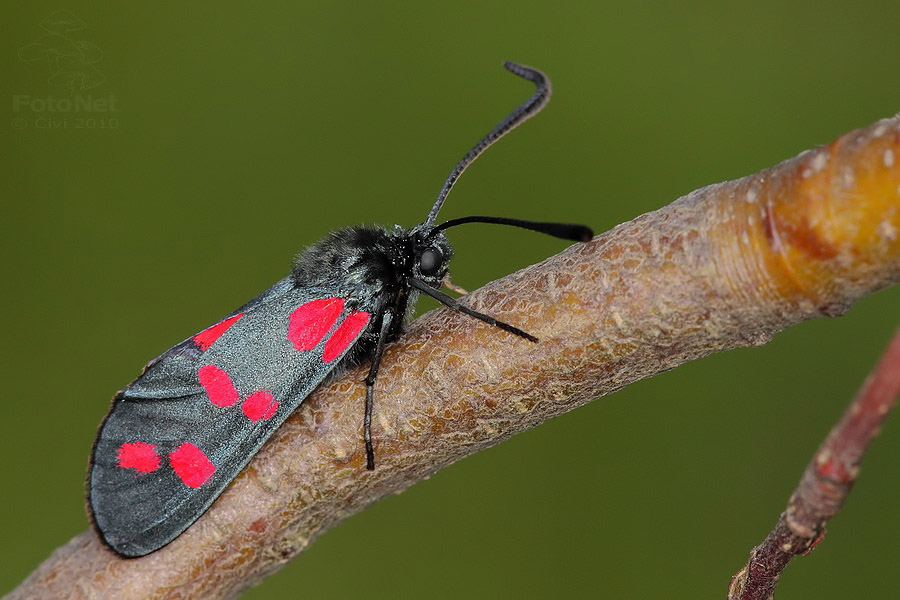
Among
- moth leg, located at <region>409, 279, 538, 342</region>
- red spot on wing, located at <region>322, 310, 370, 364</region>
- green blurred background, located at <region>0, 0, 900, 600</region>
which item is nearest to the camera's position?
moth leg, located at <region>409, 279, 538, 342</region>

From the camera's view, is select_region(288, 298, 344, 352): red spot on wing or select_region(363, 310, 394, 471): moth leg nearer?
select_region(363, 310, 394, 471): moth leg

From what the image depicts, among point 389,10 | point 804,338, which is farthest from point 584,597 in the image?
point 389,10

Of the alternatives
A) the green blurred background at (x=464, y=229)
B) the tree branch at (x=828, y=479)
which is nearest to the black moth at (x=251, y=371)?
the tree branch at (x=828, y=479)

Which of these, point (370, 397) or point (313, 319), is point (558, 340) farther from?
point (313, 319)

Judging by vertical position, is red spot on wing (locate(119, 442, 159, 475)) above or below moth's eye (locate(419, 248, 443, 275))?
below

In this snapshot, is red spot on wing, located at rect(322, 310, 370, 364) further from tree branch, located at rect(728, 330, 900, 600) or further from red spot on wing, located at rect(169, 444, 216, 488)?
tree branch, located at rect(728, 330, 900, 600)

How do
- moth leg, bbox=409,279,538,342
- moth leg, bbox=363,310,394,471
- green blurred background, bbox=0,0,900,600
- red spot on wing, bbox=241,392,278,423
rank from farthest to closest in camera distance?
green blurred background, bbox=0,0,900,600 < red spot on wing, bbox=241,392,278,423 < moth leg, bbox=363,310,394,471 < moth leg, bbox=409,279,538,342

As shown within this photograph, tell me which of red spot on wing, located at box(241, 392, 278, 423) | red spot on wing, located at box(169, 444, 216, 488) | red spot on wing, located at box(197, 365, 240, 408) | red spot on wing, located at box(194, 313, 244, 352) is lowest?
red spot on wing, located at box(169, 444, 216, 488)

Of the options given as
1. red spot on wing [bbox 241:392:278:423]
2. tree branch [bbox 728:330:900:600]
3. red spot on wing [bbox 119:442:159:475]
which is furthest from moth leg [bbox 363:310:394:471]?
tree branch [bbox 728:330:900:600]

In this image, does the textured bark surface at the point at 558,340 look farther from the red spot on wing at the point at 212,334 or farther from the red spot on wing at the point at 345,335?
the red spot on wing at the point at 212,334
